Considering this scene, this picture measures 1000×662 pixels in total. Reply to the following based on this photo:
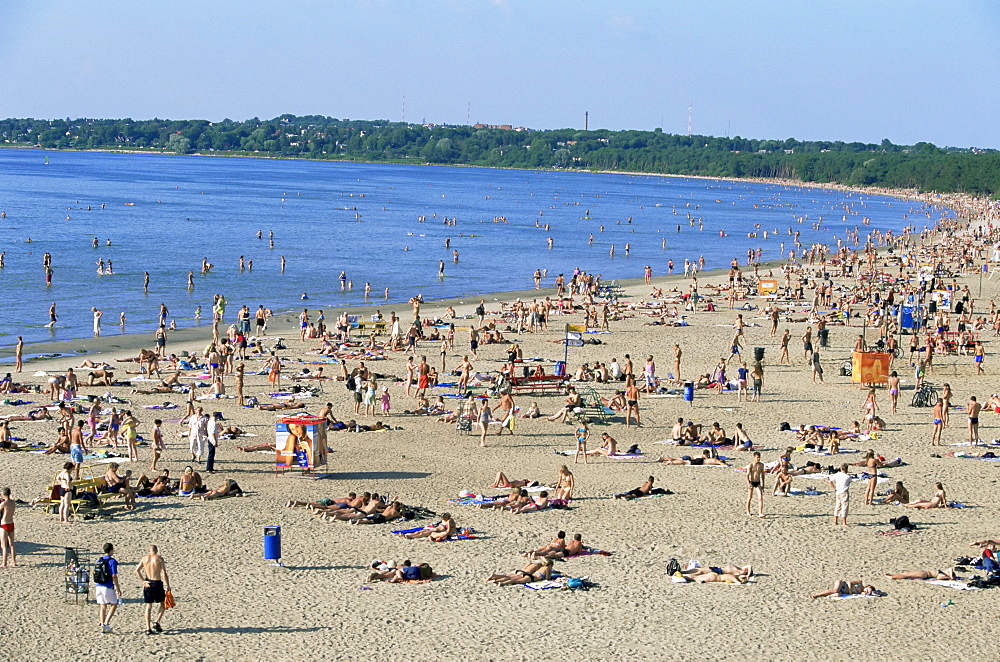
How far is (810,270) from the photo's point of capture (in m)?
62.2

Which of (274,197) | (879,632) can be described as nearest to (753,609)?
(879,632)

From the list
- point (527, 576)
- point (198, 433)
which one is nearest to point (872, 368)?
point (527, 576)

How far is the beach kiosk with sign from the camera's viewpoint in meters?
20.2

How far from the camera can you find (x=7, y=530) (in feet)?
50.1

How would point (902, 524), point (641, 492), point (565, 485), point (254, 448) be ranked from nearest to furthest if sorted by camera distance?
point (902, 524)
point (565, 485)
point (641, 492)
point (254, 448)

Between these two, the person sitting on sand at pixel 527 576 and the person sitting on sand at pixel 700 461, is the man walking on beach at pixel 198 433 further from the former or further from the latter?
the person sitting on sand at pixel 700 461

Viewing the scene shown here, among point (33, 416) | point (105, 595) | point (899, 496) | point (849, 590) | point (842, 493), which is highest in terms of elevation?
point (842, 493)

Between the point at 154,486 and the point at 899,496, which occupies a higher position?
the point at 899,496

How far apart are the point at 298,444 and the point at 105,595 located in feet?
23.8

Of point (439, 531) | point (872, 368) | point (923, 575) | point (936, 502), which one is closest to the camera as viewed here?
point (923, 575)

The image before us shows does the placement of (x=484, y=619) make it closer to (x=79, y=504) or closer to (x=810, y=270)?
(x=79, y=504)

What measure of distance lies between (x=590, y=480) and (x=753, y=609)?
21.0ft

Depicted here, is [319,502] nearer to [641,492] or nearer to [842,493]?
[641,492]

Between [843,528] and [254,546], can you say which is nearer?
[254,546]
